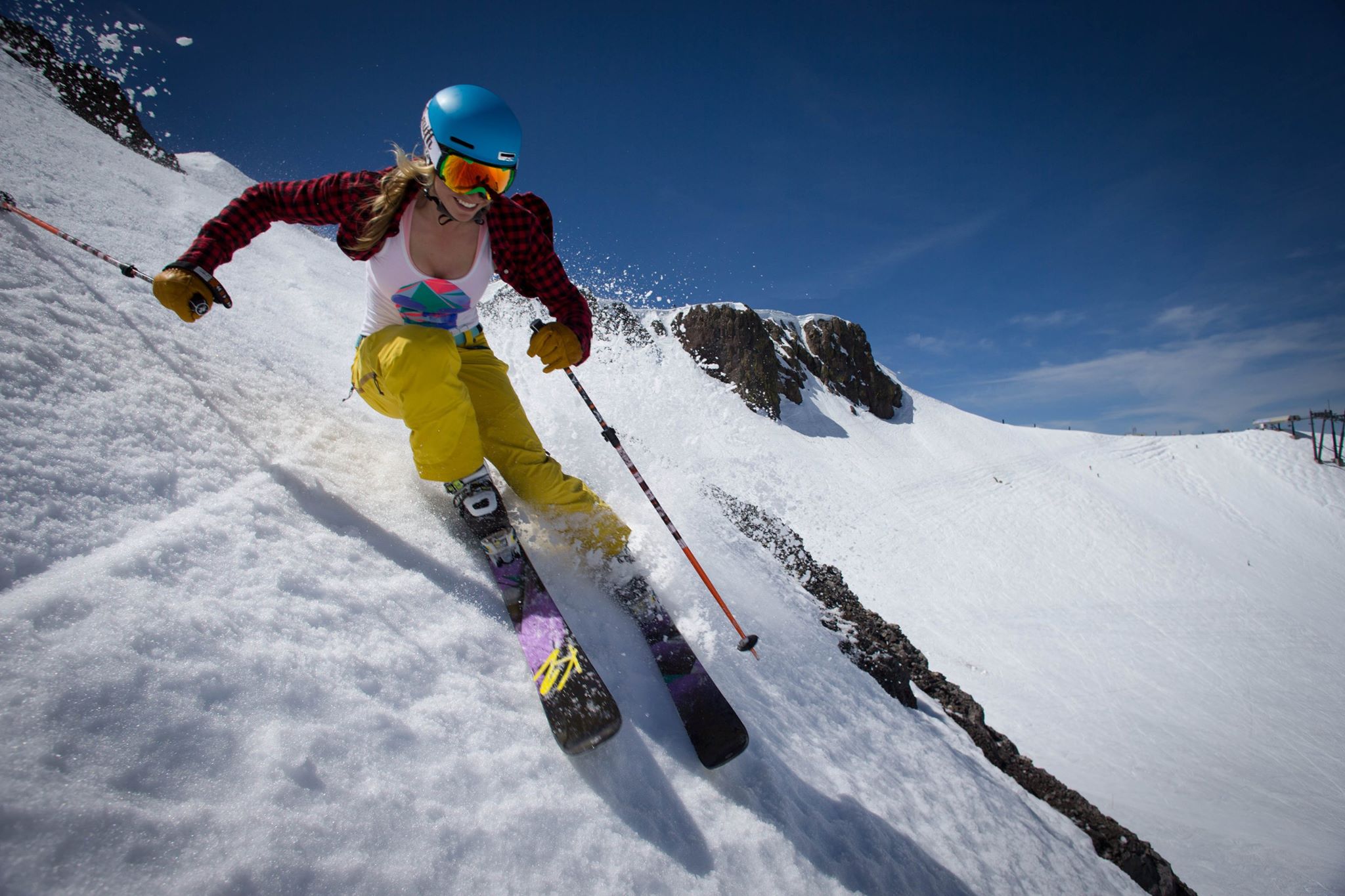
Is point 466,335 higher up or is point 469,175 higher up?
point 469,175

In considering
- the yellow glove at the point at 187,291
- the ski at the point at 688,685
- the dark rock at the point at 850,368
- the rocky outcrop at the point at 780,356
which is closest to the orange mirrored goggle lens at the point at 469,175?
the yellow glove at the point at 187,291

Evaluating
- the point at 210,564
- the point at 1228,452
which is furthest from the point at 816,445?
the point at 210,564

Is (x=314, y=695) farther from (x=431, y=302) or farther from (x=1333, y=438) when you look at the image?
(x=1333, y=438)

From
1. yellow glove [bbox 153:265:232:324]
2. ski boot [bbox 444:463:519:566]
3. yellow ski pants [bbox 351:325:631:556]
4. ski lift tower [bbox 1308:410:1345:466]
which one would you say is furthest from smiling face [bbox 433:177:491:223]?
ski lift tower [bbox 1308:410:1345:466]

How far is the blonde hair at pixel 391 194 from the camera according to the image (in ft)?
8.13

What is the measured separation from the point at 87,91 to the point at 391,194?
67.7 feet

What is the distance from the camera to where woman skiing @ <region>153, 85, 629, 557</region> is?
2373 mm

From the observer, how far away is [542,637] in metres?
2.21

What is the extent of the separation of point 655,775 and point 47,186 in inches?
290

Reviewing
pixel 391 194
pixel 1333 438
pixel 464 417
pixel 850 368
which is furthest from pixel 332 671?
pixel 1333 438

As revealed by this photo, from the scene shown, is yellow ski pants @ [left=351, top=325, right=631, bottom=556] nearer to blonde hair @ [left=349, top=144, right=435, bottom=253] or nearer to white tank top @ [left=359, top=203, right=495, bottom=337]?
white tank top @ [left=359, top=203, right=495, bottom=337]

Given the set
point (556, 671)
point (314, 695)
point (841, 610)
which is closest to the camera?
point (314, 695)

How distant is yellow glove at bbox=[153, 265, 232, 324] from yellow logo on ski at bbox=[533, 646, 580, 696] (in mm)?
2247

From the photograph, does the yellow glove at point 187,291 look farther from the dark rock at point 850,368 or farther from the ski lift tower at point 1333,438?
the ski lift tower at point 1333,438
